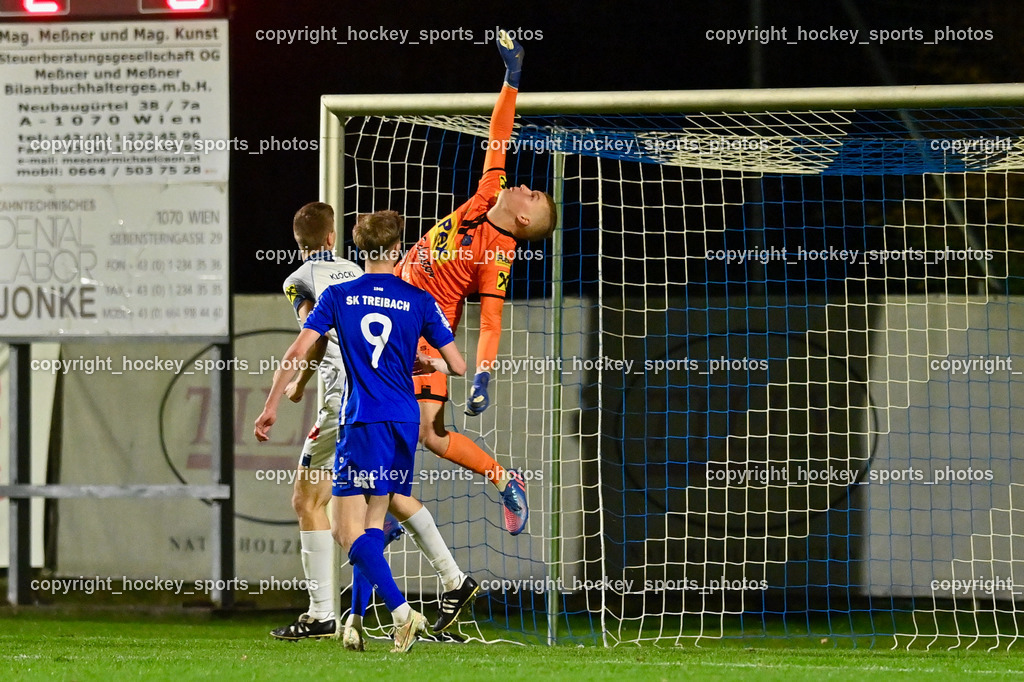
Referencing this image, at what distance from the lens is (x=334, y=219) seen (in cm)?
526

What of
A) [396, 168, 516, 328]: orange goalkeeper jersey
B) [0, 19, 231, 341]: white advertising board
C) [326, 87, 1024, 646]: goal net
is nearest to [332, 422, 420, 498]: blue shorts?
[396, 168, 516, 328]: orange goalkeeper jersey

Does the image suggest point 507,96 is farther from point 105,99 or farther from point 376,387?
point 105,99

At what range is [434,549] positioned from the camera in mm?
5035

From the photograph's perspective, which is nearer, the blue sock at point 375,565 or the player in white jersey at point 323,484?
the blue sock at point 375,565

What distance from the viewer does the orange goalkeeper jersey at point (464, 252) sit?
533 cm

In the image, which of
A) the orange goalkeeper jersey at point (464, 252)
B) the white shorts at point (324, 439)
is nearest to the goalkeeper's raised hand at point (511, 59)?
the orange goalkeeper jersey at point (464, 252)

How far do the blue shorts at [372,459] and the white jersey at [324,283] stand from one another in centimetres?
60

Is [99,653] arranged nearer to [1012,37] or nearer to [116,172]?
[116,172]

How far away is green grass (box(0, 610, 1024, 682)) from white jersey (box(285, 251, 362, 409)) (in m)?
1.05

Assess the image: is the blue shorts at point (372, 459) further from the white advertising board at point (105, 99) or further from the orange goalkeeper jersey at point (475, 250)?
the white advertising board at point (105, 99)

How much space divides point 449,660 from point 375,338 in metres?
1.17

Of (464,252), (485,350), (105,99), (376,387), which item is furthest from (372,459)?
(105,99)

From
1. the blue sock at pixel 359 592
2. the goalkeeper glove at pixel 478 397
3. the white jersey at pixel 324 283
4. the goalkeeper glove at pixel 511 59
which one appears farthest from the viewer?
the goalkeeper glove at pixel 511 59

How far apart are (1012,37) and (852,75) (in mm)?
1067
